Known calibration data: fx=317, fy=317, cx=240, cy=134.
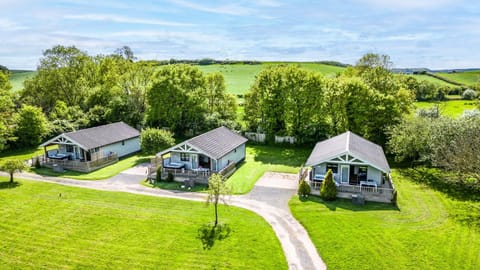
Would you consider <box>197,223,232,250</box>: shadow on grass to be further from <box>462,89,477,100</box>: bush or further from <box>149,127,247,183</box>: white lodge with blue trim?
<box>462,89,477,100</box>: bush

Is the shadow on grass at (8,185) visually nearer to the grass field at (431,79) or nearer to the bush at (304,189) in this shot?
the bush at (304,189)

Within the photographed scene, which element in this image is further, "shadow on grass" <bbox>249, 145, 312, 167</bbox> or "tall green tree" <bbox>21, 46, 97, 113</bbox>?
"tall green tree" <bbox>21, 46, 97, 113</bbox>

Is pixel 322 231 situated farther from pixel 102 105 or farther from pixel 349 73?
pixel 102 105

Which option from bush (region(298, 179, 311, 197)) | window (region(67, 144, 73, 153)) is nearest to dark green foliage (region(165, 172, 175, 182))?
bush (region(298, 179, 311, 197))

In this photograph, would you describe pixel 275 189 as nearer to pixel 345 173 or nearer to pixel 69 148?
pixel 345 173

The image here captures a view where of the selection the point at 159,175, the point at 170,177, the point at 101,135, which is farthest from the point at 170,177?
the point at 101,135

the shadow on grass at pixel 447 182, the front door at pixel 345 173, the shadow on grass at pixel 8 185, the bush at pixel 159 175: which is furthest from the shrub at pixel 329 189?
the shadow on grass at pixel 8 185

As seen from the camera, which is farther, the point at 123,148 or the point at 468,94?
the point at 468,94
